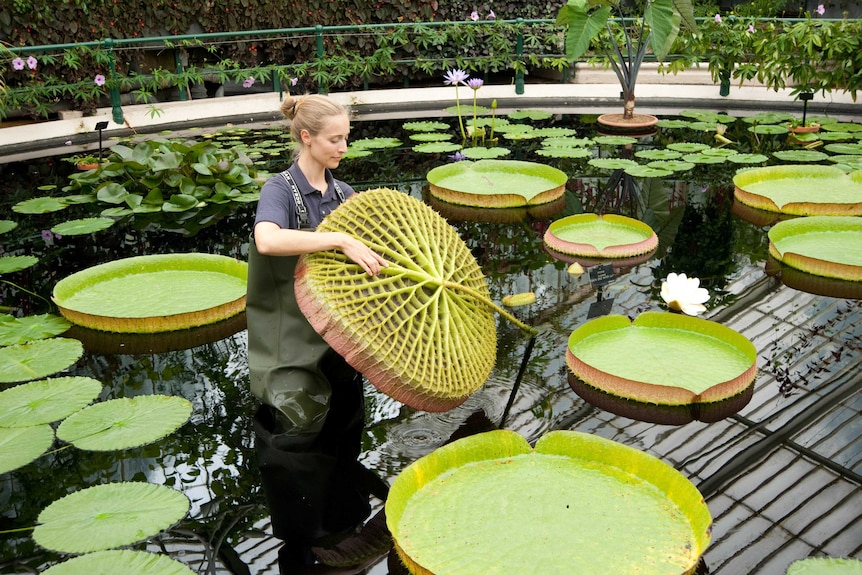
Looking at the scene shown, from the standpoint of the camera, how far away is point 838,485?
2695mm

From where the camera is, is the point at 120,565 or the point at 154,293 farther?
the point at 154,293

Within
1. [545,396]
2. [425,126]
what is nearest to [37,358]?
[545,396]

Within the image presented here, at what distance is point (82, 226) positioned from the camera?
16.8ft

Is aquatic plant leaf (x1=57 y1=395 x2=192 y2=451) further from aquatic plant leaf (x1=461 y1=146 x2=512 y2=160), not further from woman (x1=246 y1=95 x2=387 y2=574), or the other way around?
aquatic plant leaf (x1=461 y1=146 x2=512 y2=160)

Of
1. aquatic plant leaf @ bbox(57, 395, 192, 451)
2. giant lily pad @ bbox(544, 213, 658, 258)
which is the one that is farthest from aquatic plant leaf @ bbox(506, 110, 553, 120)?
aquatic plant leaf @ bbox(57, 395, 192, 451)

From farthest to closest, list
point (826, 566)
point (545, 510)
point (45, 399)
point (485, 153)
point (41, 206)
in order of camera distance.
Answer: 1. point (485, 153)
2. point (41, 206)
3. point (45, 399)
4. point (545, 510)
5. point (826, 566)

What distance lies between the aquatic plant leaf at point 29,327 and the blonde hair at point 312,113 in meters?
1.78

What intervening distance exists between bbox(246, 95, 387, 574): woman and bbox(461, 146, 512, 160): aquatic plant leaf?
376cm

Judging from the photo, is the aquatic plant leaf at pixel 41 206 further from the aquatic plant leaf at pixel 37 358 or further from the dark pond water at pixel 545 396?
the aquatic plant leaf at pixel 37 358

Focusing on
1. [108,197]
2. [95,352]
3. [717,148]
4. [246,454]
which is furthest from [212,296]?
[717,148]

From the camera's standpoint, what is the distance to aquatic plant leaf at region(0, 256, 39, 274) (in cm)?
452

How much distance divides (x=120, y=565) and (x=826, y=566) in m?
1.90

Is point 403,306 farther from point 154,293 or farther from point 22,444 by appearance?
point 154,293

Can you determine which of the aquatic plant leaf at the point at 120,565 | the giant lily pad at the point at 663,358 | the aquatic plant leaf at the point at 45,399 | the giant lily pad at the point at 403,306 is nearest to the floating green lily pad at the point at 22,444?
the aquatic plant leaf at the point at 45,399
